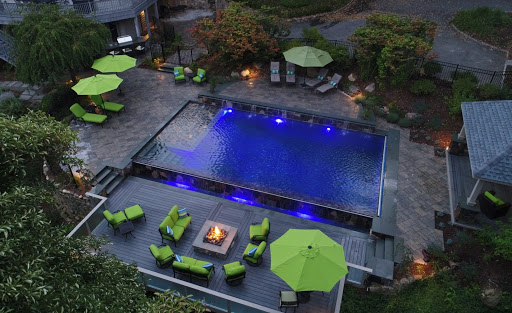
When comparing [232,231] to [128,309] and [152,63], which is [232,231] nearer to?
[128,309]

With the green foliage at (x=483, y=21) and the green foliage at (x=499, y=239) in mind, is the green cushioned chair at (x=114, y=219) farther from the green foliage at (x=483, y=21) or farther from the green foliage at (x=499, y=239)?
the green foliage at (x=483, y=21)

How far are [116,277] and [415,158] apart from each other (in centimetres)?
1463

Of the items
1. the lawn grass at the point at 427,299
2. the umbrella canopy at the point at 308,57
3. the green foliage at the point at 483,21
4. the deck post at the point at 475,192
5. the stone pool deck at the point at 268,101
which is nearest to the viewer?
the lawn grass at the point at 427,299

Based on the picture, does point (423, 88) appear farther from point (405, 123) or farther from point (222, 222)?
point (222, 222)

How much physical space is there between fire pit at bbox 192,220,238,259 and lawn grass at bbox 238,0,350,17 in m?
22.9

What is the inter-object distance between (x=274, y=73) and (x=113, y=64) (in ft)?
31.8

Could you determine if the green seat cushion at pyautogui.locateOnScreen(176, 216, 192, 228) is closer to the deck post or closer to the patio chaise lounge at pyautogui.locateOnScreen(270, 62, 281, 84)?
the deck post

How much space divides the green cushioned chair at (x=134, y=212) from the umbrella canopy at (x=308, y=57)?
41.6 ft

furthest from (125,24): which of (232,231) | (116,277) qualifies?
(116,277)

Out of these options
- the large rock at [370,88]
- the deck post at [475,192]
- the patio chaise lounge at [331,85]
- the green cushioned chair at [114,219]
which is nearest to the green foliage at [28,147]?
the green cushioned chair at [114,219]

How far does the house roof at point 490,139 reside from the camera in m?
12.8

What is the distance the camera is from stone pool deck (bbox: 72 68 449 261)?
1482 centimetres

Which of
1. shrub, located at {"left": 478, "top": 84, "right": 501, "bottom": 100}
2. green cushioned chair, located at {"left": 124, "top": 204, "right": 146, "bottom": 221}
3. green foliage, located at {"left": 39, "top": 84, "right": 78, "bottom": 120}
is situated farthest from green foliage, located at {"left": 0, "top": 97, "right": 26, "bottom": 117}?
shrub, located at {"left": 478, "top": 84, "right": 501, "bottom": 100}

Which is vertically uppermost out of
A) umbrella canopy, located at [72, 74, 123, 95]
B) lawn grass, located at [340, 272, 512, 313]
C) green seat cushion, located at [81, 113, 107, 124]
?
umbrella canopy, located at [72, 74, 123, 95]
